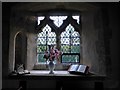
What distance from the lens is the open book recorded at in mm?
3125

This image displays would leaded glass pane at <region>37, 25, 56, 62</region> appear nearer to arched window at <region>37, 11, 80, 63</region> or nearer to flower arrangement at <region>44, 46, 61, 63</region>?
arched window at <region>37, 11, 80, 63</region>

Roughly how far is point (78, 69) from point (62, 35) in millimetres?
711

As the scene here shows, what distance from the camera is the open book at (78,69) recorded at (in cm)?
312

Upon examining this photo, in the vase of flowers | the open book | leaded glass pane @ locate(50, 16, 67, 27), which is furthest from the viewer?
leaded glass pane @ locate(50, 16, 67, 27)

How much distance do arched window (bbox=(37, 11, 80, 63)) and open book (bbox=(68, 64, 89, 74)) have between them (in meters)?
0.29

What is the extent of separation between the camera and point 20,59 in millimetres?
3451

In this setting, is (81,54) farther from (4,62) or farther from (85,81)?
(4,62)

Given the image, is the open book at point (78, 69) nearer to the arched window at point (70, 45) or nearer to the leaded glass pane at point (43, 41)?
the arched window at point (70, 45)

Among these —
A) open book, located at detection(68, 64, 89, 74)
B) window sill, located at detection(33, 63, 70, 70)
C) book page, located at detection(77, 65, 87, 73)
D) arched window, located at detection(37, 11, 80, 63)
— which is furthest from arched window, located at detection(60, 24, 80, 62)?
book page, located at detection(77, 65, 87, 73)

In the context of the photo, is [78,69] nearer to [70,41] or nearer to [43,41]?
[70,41]

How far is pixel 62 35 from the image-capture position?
144 inches

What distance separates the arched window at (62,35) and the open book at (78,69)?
293mm
